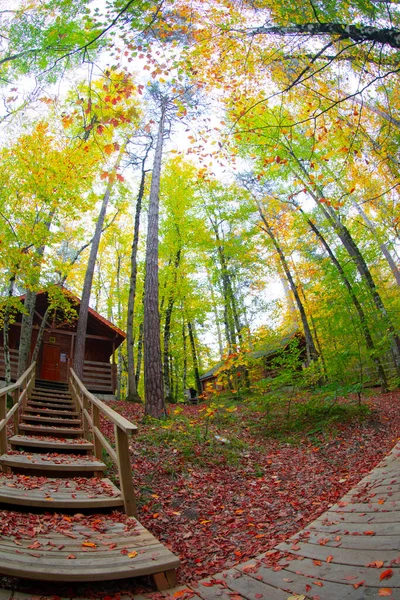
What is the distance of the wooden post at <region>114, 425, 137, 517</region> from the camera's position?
3.17 meters

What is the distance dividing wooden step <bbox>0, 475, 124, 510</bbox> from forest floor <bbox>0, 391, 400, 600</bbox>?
0.63 metres

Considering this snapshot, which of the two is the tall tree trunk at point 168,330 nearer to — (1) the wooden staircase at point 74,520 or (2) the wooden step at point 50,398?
(2) the wooden step at point 50,398

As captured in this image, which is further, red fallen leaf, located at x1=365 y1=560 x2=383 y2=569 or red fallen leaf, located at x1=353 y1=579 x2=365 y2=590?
red fallen leaf, located at x1=365 y1=560 x2=383 y2=569

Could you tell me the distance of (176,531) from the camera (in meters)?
3.44

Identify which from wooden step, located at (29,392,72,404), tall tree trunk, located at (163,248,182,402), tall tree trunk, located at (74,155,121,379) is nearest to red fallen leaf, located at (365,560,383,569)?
wooden step, located at (29,392,72,404)

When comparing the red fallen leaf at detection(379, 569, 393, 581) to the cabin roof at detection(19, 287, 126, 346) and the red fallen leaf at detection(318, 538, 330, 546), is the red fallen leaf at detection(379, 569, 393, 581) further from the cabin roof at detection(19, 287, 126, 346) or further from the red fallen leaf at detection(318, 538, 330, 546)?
the cabin roof at detection(19, 287, 126, 346)

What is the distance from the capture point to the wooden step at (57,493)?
2.98m

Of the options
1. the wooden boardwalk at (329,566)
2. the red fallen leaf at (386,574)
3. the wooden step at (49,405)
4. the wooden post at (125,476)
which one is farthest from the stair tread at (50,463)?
the wooden step at (49,405)

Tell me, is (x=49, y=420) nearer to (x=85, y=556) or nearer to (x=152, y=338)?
(x=152, y=338)

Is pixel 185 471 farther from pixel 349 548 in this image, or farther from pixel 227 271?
pixel 227 271

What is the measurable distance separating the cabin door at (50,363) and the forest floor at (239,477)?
30.0ft

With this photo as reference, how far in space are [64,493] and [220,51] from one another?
22.6 feet

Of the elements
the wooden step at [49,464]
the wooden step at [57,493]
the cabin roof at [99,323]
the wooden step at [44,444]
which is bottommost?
the wooden step at [57,493]

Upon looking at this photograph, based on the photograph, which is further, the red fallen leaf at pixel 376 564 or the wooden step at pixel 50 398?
the wooden step at pixel 50 398
